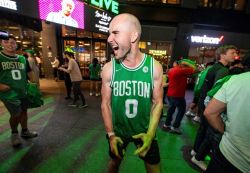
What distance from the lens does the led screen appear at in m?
5.45

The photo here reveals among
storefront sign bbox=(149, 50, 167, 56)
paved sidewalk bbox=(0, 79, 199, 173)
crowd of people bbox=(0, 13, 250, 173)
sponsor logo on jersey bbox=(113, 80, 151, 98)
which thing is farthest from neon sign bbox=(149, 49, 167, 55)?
sponsor logo on jersey bbox=(113, 80, 151, 98)

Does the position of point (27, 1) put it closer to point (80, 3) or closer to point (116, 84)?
point (80, 3)

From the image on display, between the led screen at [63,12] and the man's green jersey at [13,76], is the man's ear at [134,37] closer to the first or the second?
the man's green jersey at [13,76]

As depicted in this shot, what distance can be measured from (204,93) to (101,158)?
7.89 ft

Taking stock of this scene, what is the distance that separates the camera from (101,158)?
3227 mm

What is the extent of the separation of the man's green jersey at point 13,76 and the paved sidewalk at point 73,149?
43.6 inches

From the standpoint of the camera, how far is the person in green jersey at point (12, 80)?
311 cm

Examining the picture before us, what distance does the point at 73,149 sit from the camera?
3.50 meters

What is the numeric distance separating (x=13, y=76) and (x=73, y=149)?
181 cm

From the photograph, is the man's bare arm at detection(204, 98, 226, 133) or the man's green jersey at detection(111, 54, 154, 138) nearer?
the man's bare arm at detection(204, 98, 226, 133)

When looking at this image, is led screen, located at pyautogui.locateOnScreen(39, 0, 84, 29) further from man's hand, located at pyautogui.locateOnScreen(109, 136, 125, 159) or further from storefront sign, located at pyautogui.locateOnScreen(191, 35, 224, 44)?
storefront sign, located at pyautogui.locateOnScreen(191, 35, 224, 44)

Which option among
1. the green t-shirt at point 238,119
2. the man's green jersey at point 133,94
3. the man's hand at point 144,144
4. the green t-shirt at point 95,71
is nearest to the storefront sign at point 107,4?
the green t-shirt at point 95,71

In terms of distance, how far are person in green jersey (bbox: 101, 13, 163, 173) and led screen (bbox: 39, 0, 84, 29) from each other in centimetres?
482

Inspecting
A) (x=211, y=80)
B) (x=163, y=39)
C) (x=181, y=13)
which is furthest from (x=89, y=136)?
(x=181, y=13)
